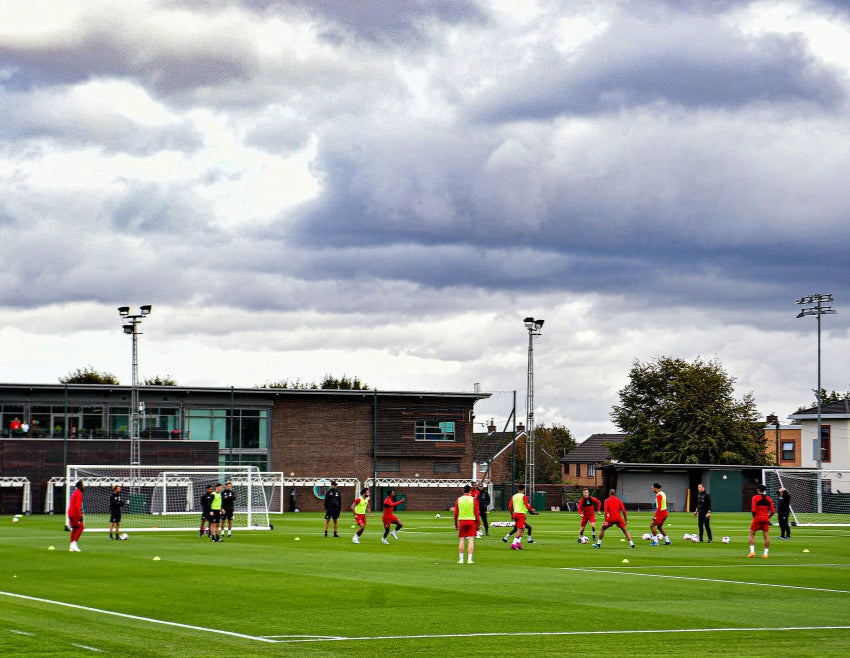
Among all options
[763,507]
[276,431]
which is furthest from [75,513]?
[276,431]

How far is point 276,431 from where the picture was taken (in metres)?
87.1

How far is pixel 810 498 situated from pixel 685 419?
1451 inches

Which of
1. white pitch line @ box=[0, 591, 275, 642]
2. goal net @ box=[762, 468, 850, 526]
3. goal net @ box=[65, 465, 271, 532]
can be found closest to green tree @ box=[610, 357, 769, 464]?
goal net @ box=[762, 468, 850, 526]

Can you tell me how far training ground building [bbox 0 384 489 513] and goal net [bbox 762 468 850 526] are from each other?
24.2 meters

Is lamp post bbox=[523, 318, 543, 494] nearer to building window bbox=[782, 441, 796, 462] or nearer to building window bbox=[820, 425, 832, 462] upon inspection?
building window bbox=[820, 425, 832, 462]

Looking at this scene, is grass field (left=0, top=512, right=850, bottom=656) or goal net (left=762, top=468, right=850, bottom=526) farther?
goal net (left=762, top=468, right=850, bottom=526)

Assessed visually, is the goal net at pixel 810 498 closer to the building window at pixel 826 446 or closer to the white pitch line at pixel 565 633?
the building window at pixel 826 446

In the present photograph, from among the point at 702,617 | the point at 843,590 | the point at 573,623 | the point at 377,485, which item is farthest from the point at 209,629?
the point at 377,485

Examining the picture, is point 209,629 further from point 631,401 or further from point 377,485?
point 631,401

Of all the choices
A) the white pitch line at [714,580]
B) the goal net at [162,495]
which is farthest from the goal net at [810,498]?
the white pitch line at [714,580]

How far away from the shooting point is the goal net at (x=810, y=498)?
204 ft

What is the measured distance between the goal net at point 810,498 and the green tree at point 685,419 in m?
22.1

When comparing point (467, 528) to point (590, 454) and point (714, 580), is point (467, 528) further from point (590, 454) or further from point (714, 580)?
point (590, 454)

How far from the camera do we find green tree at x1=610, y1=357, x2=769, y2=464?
Result: 105 meters
